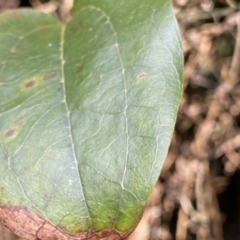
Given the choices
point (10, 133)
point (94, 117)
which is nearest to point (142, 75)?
point (94, 117)

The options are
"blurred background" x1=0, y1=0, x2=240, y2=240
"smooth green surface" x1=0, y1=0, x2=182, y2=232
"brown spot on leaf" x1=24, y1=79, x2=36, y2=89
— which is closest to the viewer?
"smooth green surface" x1=0, y1=0, x2=182, y2=232

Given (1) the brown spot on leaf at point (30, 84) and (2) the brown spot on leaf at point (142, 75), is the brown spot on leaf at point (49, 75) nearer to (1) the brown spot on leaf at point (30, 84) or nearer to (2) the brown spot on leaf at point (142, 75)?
(1) the brown spot on leaf at point (30, 84)

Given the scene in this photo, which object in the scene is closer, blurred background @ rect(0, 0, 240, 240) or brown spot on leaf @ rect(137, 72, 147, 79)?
brown spot on leaf @ rect(137, 72, 147, 79)

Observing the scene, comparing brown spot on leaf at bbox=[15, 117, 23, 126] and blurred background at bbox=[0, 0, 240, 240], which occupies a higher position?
brown spot on leaf at bbox=[15, 117, 23, 126]

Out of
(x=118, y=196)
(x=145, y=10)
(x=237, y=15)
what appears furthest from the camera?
(x=237, y=15)

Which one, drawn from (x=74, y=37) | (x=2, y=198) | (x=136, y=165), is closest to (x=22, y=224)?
(x=2, y=198)

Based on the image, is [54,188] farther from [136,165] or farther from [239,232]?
[239,232]

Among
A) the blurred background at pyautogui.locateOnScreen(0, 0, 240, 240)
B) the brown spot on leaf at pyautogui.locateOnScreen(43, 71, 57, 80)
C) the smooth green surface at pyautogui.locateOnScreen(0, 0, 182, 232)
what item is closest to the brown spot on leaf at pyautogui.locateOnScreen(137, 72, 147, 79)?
the smooth green surface at pyautogui.locateOnScreen(0, 0, 182, 232)

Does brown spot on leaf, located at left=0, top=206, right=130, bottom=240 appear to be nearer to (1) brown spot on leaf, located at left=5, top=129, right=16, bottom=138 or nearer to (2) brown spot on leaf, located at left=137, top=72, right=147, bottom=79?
(1) brown spot on leaf, located at left=5, top=129, right=16, bottom=138
